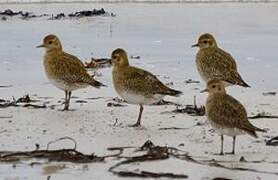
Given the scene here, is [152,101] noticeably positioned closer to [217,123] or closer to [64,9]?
[217,123]

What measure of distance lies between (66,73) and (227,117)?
274 cm

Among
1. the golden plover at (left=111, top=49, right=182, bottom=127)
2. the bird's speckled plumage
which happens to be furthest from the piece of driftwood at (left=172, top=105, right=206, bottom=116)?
the bird's speckled plumage

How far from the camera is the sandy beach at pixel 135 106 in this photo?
580cm

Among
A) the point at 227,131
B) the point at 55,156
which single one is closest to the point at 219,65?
the point at 227,131

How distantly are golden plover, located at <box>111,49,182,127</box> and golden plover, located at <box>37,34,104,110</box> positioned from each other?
1.73 feet

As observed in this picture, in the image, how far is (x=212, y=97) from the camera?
681 cm

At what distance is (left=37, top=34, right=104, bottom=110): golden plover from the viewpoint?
8586mm

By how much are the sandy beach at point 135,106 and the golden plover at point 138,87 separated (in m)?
0.21

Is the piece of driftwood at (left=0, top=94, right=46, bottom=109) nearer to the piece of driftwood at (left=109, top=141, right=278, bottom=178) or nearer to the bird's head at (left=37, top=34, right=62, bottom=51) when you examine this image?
the bird's head at (left=37, top=34, right=62, bottom=51)

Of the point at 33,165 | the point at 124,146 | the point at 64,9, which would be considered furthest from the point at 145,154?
the point at 64,9

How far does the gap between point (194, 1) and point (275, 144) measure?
52.2 feet

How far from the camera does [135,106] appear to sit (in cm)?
854

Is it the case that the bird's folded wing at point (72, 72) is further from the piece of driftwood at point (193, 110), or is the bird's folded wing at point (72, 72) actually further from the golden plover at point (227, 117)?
the golden plover at point (227, 117)

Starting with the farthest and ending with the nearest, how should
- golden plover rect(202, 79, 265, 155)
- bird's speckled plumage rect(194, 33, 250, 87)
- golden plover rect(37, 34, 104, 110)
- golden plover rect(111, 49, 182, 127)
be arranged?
bird's speckled plumage rect(194, 33, 250, 87) < golden plover rect(37, 34, 104, 110) < golden plover rect(111, 49, 182, 127) < golden plover rect(202, 79, 265, 155)
